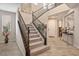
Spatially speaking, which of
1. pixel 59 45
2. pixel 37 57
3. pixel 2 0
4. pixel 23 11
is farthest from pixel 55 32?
pixel 2 0

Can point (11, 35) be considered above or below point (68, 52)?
above

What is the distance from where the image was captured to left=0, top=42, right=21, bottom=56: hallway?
2.35 metres

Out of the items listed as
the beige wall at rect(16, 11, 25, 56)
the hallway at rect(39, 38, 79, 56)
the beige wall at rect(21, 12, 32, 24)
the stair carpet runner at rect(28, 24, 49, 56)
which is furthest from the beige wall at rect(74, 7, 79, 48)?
the beige wall at rect(16, 11, 25, 56)

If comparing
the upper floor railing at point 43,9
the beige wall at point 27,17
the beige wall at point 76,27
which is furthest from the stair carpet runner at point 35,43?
the beige wall at point 76,27

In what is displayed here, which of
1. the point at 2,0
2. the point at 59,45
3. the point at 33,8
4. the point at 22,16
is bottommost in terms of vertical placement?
the point at 59,45

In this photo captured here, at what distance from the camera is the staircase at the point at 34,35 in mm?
2326

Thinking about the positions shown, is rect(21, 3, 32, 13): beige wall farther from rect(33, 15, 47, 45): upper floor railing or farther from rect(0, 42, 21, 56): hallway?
rect(0, 42, 21, 56): hallway

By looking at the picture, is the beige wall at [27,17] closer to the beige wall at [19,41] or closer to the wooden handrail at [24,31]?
the wooden handrail at [24,31]

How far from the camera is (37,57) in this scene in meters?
2.39

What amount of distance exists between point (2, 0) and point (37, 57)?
4.36ft

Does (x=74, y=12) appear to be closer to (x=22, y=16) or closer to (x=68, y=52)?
(x=68, y=52)

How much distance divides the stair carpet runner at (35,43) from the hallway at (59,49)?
0.34ft

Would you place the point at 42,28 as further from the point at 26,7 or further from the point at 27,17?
the point at 26,7

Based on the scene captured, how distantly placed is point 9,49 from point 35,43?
54cm
